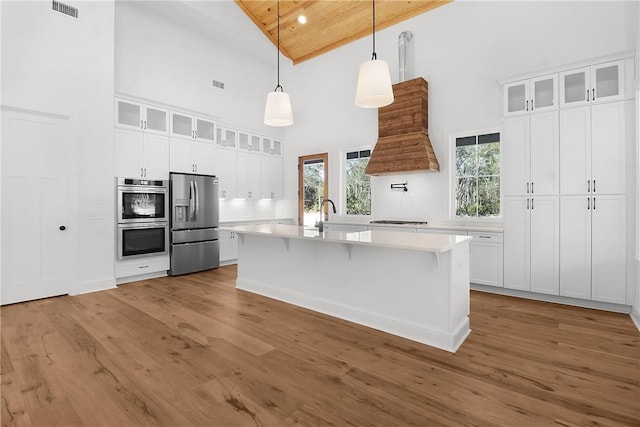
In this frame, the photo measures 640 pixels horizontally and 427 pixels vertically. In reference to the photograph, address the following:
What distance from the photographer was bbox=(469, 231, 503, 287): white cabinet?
450cm

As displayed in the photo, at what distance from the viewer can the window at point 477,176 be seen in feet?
16.8

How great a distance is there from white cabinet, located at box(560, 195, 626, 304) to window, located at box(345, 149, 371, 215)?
333 cm

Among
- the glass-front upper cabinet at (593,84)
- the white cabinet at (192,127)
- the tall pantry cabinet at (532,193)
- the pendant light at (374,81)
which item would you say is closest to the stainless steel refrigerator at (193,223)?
the white cabinet at (192,127)

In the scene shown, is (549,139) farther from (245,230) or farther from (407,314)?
(245,230)

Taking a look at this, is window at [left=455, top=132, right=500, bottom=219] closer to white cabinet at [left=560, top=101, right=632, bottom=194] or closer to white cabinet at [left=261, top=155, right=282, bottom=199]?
white cabinet at [left=560, top=101, right=632, bottom=194]

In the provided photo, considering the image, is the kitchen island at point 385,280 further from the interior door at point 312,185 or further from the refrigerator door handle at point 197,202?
the interior door at point 312,185

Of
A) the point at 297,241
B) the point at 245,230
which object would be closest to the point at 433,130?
the point at 297,241

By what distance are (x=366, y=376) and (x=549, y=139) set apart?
12.2 feet

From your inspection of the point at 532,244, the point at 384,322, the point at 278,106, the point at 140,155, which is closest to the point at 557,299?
the point at 532,244

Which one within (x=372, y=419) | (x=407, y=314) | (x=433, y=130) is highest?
(x=433, y=130)

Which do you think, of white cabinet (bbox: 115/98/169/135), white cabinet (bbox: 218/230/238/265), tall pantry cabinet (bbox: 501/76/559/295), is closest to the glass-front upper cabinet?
tall pantry cabinet (bbox: 501/76/559/295)

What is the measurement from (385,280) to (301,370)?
1.20 m

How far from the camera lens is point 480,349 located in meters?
2.77

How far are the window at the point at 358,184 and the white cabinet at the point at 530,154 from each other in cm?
→ 265
